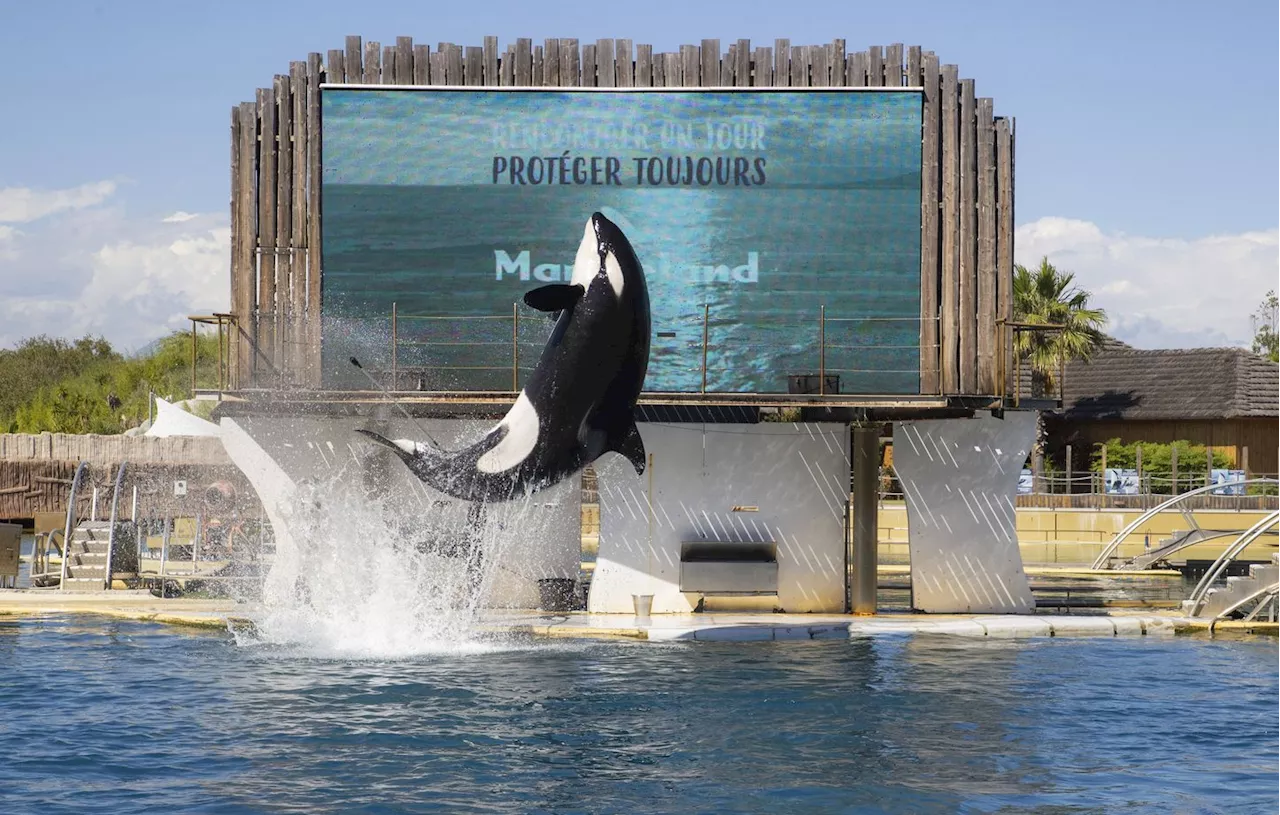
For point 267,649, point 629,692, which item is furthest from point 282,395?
point 629,692

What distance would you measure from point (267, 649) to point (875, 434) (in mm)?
9524

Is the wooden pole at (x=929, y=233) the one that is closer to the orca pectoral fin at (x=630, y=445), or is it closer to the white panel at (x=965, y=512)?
the white panel at (x=965, y=512)

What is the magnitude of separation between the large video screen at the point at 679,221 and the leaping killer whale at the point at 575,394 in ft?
20.9

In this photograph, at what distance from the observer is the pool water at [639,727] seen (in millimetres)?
12594

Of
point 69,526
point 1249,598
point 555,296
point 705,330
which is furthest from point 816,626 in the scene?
point 69,526

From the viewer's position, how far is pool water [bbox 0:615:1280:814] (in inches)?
496

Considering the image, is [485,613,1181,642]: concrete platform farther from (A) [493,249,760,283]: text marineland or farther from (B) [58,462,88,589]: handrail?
(B) [58,462,88,589]: handrail

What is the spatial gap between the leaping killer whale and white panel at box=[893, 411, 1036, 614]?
341 inches

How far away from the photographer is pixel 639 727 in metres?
15.1

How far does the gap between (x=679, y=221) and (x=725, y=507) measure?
4.49 meters

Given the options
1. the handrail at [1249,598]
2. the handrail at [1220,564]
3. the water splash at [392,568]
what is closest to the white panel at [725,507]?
the water splash at [392,568]

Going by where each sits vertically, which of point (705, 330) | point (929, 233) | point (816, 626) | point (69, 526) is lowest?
point (816, 626)

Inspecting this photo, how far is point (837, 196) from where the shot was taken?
2231 centimetres

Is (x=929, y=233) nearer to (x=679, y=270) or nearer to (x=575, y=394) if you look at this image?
(x=679, y=270)
